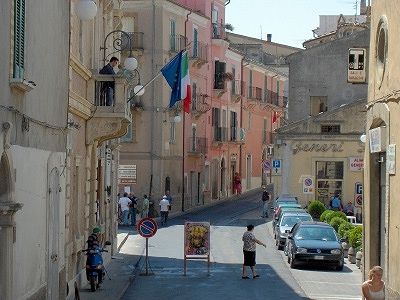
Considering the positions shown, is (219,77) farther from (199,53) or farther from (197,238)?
(197,238)

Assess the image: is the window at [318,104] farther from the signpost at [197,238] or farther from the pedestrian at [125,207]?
the signpost at [197,238]

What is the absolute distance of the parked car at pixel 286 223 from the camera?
1510 inches

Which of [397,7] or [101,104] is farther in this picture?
[101,104]

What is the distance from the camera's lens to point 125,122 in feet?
95.3

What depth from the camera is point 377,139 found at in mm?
22062

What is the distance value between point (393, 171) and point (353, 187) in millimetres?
32591

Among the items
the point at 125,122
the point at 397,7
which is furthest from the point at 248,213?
the point at 397,7

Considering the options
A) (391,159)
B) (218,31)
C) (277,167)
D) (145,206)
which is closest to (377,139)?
(391,159)

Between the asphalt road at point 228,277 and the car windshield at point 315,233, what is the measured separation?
39.7 inches

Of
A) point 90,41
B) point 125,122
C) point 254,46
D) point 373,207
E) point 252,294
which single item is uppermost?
point 254,46

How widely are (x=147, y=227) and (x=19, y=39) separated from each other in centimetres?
1548

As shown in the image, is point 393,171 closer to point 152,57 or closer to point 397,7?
point 397,7

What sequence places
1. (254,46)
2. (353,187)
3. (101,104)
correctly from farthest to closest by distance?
(254,46) → (353,187) → (101,104)

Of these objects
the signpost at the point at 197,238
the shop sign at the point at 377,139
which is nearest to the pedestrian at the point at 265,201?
the signpost at the point at 197,238
